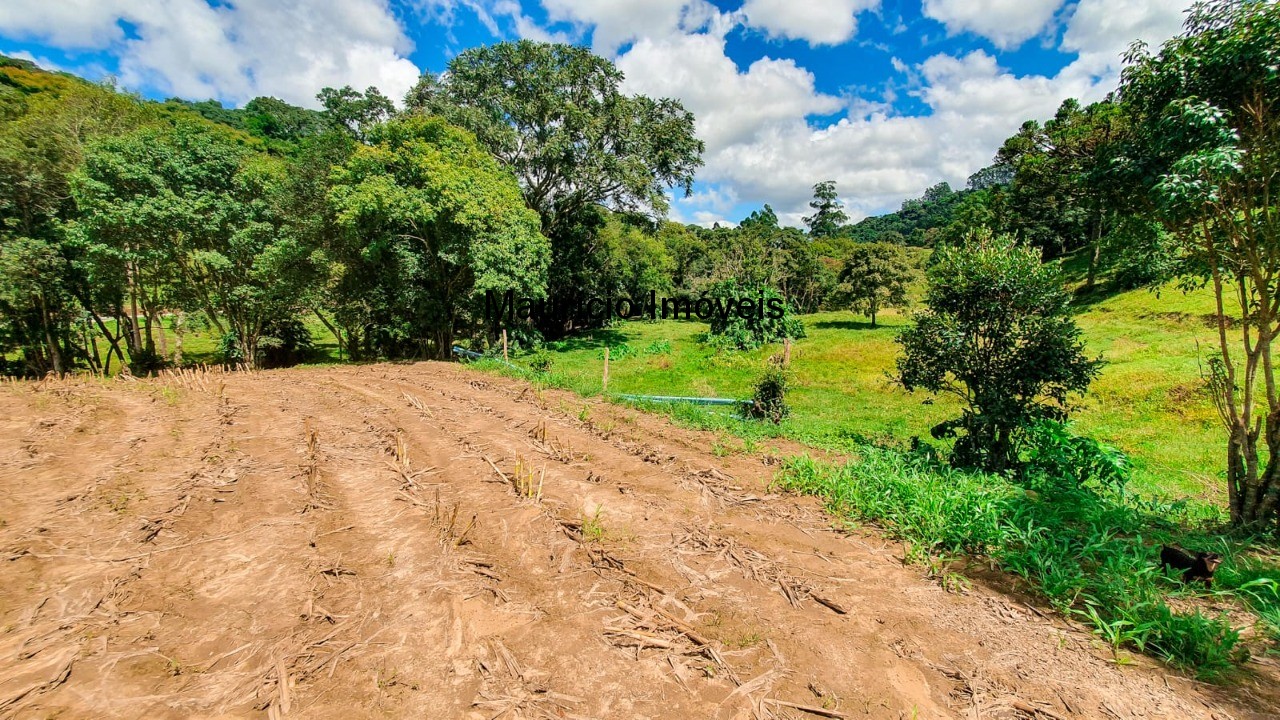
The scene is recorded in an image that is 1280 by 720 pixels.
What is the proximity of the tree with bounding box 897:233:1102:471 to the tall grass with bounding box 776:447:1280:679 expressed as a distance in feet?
3.24

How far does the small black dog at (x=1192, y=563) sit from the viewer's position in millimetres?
3719

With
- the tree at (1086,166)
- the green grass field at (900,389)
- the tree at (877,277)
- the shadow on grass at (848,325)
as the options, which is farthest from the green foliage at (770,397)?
the tree at (877,277)

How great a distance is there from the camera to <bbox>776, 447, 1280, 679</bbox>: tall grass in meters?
3.26

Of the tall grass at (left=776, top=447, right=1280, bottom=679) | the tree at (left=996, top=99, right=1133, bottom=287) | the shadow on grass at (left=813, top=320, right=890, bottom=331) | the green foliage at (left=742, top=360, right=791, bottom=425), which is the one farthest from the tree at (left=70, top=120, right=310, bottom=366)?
the shadow on grass at (left=813, top=320, right=890, bottom=331)

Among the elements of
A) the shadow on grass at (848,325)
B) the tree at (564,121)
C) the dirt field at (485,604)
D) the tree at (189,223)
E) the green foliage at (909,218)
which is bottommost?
the dirt field at (485,604)

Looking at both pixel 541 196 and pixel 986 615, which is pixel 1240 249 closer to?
pixel 986 615

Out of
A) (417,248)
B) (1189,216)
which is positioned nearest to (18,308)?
(417,248)

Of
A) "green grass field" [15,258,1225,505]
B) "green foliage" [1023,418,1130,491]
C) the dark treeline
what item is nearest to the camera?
"green foliage" [1023,418,1130,491]

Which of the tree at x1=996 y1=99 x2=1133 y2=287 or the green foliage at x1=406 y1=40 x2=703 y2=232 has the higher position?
the green foliage at x1=406 y1=40 x2=703 y2=232

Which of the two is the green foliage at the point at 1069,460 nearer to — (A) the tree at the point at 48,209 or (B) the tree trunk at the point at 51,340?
(A) the tree at the point at 48,209

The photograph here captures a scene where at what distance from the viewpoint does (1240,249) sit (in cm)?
499

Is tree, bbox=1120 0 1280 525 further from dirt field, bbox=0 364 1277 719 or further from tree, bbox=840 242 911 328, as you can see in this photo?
tree, bbox=840 242 911 328

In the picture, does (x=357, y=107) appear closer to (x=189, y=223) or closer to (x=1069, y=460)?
(x=189, y=223)

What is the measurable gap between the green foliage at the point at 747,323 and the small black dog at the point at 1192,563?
669 inches
